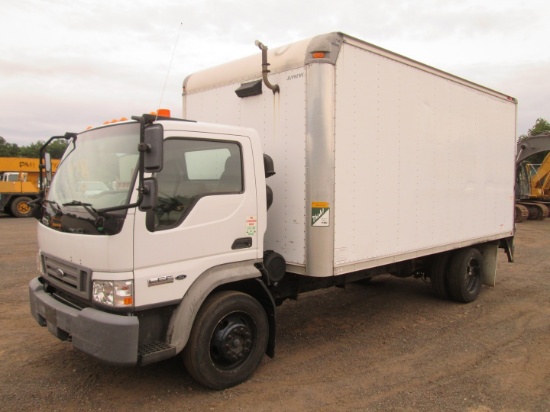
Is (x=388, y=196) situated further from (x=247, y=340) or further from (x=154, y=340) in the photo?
(x=154, y=340)

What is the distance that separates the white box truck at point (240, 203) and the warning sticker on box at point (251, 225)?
0.01 meters

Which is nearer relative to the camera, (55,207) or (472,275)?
(55,207)

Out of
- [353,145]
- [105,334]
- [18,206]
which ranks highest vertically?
[353,145]

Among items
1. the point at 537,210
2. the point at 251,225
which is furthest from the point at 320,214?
the point at 537,210

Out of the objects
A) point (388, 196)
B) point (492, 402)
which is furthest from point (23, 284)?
point (492, 402)

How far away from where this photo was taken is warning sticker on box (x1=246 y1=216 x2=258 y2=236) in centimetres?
396

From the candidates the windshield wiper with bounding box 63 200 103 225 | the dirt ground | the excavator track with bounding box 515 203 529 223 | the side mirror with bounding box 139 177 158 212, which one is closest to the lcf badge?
the dirt ground

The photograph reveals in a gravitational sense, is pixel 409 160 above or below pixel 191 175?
above

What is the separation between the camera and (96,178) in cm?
360

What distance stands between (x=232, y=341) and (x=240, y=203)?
48.1 inches

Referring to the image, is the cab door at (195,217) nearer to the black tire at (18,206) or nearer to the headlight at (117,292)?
the headlight at (117,292)

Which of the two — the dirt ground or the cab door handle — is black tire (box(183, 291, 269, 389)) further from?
the cab door handle

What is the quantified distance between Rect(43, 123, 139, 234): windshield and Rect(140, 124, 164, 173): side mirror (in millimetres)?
312

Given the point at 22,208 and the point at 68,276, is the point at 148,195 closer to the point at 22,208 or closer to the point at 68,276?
the point at 68,276
